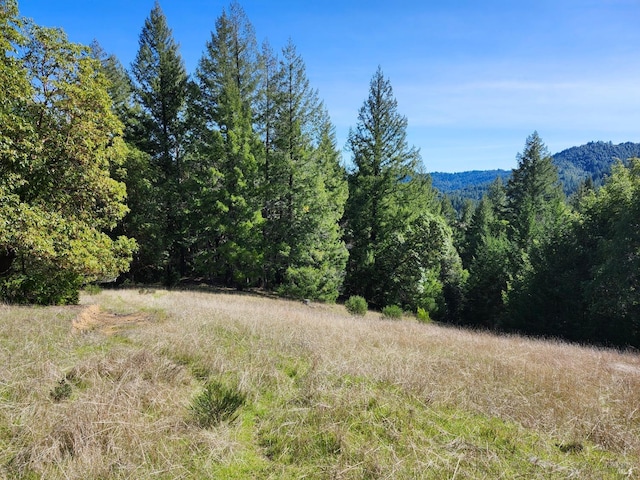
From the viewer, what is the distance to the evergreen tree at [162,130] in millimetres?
23031

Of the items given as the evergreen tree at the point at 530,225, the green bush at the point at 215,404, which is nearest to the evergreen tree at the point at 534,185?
the evergreen tree at the point at 530,225

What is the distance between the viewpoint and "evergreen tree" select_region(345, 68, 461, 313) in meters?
26.0

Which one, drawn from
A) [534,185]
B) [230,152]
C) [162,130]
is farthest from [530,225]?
[162,130]

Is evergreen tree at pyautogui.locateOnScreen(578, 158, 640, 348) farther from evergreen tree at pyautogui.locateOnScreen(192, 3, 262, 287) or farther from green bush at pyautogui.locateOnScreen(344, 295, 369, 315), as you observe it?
evergreen tree at pyautogui.locateOnScreen(192, 3, 262, 287)

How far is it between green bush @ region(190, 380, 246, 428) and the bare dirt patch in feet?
12.8

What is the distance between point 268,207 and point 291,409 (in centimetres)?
1954

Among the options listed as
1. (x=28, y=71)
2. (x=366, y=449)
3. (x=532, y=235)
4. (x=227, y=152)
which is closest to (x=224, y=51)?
(x=227, y=152)

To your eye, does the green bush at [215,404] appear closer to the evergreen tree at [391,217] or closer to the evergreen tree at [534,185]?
the evergreen tree at [391,217]

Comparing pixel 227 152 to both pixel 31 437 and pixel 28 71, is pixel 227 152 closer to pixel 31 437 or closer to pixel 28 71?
pixel 28 71

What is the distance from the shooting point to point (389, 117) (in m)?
26.1

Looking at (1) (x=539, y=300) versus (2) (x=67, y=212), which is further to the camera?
(1) (x=539, y=300)

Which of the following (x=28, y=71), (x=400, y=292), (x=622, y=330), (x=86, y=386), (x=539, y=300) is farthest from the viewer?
(x=400, y=292)

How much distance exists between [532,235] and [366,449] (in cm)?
3802

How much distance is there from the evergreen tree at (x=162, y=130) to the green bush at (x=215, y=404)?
65.4ft
